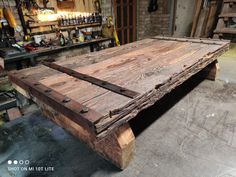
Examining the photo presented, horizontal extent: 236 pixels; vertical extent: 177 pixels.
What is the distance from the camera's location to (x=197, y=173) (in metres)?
1.11

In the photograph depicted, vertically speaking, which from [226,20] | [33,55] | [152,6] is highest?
[152,6]

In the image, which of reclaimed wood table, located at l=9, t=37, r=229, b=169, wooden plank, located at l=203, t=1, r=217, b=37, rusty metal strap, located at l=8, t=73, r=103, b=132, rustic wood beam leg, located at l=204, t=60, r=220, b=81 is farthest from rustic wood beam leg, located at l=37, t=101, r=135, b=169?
wooden plank, located at l=203, t=1, r=217, b=37

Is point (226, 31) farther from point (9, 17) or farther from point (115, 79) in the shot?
point (9, 17)

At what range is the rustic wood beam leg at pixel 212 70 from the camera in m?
2.24

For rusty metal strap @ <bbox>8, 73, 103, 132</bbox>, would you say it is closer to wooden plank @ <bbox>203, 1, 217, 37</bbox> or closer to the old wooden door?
the old wooden door

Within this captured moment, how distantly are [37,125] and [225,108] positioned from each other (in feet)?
5.62

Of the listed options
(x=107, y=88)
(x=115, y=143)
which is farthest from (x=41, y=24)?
(x=115, y=143)

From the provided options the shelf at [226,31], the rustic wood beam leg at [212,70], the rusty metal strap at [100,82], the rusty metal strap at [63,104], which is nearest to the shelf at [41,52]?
the rusty metal strap at [100,82]

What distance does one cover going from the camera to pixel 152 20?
4617 mm

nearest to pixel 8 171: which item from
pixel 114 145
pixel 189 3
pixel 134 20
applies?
pixel 114 145

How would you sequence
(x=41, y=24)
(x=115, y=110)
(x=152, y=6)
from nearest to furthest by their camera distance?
(x=115, y=110), (x=41, y=24), (x=152, y=6)

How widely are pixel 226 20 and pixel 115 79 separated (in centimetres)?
367

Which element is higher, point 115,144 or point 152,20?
point 152,20

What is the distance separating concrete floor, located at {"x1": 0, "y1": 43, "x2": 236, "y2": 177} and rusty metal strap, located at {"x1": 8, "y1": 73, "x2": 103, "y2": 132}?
481mm
